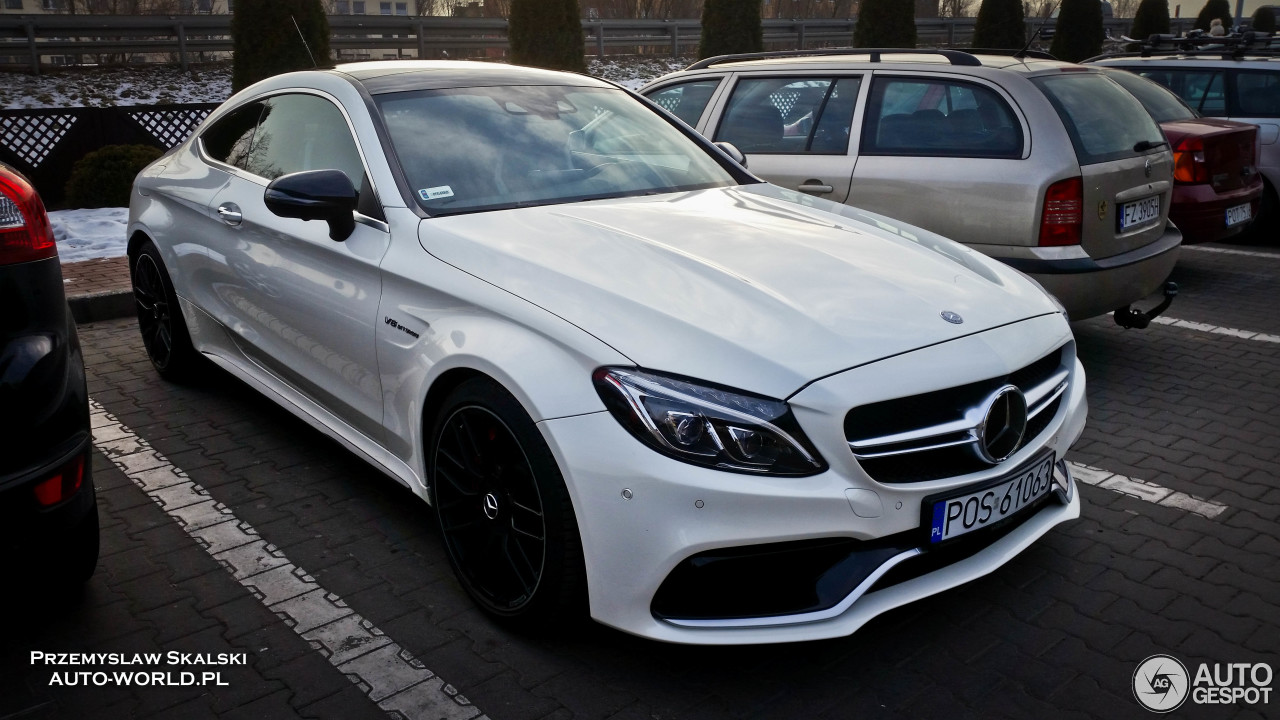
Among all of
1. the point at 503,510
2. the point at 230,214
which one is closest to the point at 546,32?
the point at 230,214

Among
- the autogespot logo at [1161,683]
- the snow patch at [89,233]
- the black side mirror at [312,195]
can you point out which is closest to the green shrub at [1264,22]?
the snow patch at [89,233]

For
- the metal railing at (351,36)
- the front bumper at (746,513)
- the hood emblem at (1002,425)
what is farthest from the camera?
the metal railing at (351,36)

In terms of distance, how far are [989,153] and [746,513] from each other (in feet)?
11.6

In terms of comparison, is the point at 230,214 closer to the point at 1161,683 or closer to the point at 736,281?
the point at 736,281

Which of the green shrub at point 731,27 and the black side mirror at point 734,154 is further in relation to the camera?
the green shrub at point 731,27

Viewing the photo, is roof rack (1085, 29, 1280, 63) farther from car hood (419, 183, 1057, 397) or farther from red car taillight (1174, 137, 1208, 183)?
car hood (419, 183, 1057, 397)

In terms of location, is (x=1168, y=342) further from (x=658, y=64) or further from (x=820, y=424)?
(x=658, y=64)

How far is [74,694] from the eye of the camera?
9.11 ft

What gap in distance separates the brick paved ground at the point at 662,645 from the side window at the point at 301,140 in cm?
123

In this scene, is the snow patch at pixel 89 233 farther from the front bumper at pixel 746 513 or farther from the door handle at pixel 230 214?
the front bumper at pixel 746 513

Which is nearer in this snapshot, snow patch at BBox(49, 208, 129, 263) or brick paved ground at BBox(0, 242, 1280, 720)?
brick paved ground at BBox(0, 242, 1280, 720)

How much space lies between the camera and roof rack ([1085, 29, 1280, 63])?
9352mm

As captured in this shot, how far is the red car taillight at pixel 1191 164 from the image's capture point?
7402 mm

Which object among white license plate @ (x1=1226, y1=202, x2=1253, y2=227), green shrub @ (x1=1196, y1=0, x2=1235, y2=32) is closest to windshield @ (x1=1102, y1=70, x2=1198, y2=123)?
white license plate @ (x1=1226, y1=202, x2=1253, y2=227)
